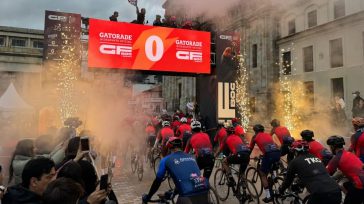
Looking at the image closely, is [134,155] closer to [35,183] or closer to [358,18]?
[35,183]

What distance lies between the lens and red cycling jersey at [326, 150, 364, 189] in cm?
489

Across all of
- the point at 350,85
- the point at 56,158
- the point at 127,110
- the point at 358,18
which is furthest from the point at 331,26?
the point at 56,158

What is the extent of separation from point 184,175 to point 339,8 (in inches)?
993

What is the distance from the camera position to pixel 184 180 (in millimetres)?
4414

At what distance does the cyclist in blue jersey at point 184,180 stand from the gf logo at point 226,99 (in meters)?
12.3

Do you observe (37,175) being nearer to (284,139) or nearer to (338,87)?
(284,139)

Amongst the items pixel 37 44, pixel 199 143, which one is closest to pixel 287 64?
pixel 199 143

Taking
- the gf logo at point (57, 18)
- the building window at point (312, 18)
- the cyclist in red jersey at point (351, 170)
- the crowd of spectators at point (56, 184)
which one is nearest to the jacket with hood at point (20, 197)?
the crowd of spectators at point (56, 184)

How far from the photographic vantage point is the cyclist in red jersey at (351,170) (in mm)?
4906

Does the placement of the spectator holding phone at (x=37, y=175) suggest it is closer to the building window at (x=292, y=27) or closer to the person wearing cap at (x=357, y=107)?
the person wearing cap at (x=357, y=107)

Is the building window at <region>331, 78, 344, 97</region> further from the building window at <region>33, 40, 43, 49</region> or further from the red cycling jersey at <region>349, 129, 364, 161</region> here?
the building window at <region>33, 40, 43, 49</region>

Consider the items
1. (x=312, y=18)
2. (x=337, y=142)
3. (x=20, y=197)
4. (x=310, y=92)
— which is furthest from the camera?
(x=310, y=92)

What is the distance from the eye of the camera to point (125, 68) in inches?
571

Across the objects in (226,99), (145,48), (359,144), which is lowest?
(359,144)
